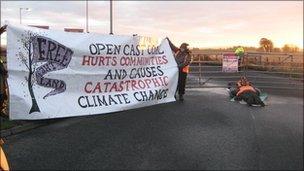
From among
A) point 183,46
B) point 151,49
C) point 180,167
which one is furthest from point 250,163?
point 183,46

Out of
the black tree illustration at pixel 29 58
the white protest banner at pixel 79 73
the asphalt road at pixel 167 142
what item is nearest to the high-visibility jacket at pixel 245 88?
the asphalt road at pixel 167 142

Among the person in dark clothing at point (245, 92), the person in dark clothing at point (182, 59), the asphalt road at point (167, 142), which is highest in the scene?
the person in dark clothing at point (182, 59)

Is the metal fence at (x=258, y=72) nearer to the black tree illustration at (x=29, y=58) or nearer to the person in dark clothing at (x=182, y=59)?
the person in dark clothing at (x=182, y=59)

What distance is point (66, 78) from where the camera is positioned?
7.12m

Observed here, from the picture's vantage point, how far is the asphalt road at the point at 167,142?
39.3 ft

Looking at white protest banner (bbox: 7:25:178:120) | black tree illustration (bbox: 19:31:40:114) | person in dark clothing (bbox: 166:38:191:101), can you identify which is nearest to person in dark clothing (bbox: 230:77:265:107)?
person in dark clothing (bbox: 166:38:191:101)

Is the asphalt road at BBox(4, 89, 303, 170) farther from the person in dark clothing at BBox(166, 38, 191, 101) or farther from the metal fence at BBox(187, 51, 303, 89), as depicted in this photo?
the metal fence at BBox(187, 51, 303, 89)

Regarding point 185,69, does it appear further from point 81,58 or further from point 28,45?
point 28,45

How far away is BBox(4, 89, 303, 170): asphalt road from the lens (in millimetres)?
11977

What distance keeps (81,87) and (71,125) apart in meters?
7.84

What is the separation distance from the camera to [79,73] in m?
7.61

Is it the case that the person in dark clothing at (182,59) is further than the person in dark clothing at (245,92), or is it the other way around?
the person in dark clothing at (182,59)

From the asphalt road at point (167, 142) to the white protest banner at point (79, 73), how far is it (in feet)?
5.52

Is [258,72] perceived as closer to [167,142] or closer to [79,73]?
[167,142]
